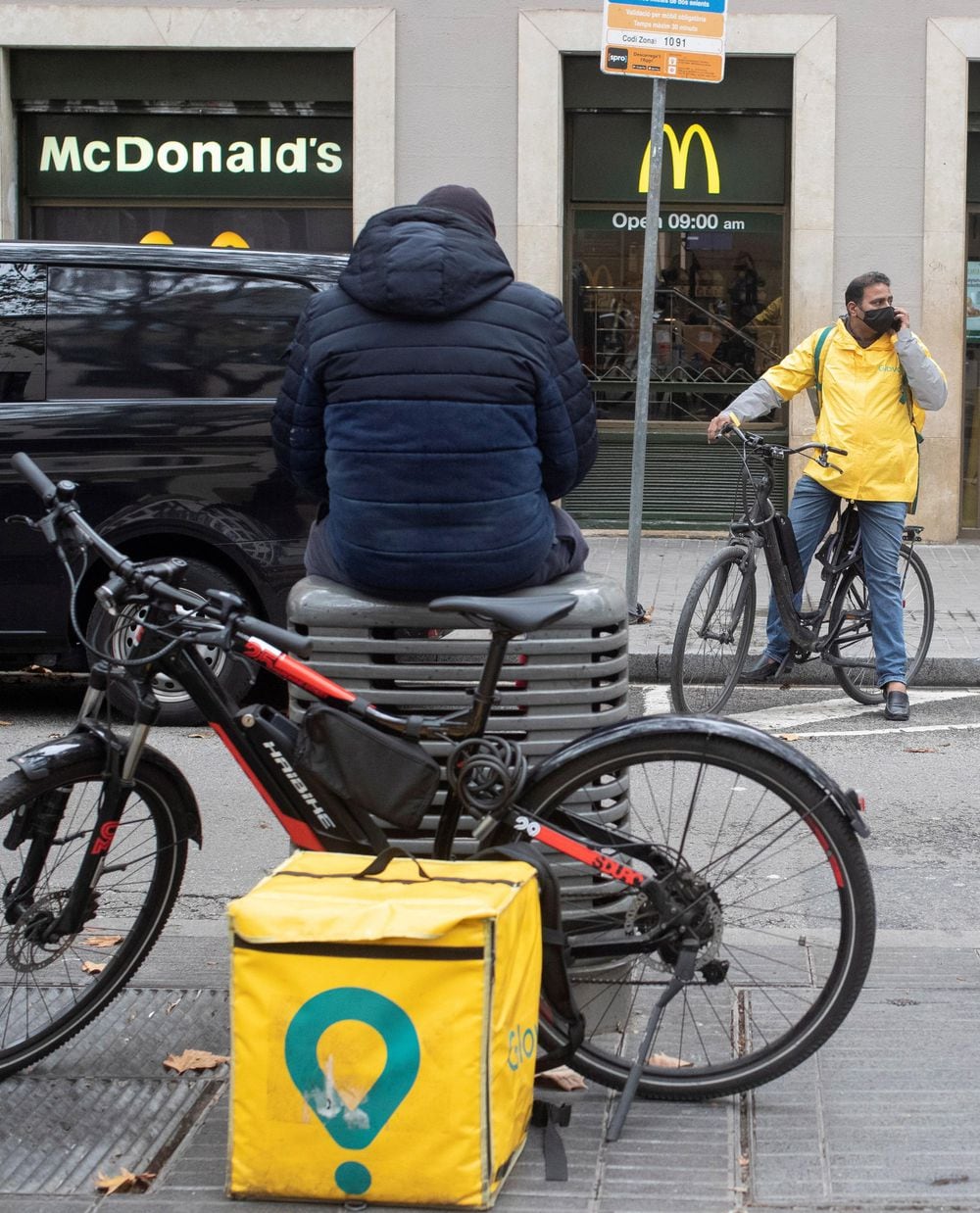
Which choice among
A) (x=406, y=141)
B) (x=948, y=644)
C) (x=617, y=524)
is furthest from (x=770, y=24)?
(x=948, y=644)

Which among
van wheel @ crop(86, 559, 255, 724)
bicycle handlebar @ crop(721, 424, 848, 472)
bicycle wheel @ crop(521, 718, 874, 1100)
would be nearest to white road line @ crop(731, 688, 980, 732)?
bicycle handlebar @ crop(721, 424, 848, 472)

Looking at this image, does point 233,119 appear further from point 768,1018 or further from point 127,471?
point 768,1018

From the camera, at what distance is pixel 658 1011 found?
12.1 ft

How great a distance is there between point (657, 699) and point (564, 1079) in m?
4.75

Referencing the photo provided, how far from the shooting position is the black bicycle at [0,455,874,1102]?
3.58 meters

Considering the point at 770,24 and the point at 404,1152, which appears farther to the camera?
the point at 770,24

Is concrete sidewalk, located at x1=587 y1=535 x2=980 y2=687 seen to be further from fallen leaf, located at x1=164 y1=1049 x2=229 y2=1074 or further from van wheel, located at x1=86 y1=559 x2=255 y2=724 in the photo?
fallen leaf, located at x1=164 y1=1049 x2=229 y2=1074

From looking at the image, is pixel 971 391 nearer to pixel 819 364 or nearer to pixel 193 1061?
pixel 819 364

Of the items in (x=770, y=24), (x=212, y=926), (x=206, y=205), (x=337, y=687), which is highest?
(x=770, y=24)

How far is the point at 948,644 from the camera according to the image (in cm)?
931

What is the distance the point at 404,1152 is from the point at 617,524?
10.9 metres

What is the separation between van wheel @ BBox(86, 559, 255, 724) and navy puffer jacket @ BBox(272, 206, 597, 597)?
17.3 inches

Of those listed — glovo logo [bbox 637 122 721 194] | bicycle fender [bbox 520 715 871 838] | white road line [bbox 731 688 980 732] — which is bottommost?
white road line [bbox 731 688 980 732]

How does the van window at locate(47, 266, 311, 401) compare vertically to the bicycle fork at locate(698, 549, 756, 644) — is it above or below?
above
